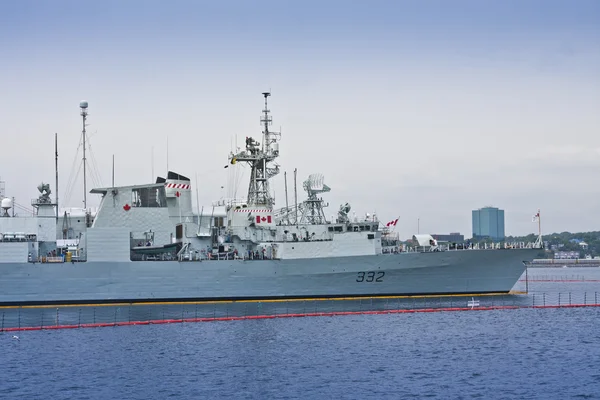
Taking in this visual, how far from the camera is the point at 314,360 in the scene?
31.3 metres

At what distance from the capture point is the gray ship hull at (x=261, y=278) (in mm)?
44344

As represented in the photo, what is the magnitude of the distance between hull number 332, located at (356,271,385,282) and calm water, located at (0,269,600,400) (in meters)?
5.33

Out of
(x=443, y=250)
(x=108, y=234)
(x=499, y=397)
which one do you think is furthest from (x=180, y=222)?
(x=499, y=397)

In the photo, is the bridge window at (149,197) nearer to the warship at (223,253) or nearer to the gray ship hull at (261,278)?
the warship at (223,253)

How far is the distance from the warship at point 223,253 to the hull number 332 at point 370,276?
0.07 m

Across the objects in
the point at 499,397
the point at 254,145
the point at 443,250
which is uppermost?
the point at 254,145

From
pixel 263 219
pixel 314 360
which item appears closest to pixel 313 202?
pixel 263 219

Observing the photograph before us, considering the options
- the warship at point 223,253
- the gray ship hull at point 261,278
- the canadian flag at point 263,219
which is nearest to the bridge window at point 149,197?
the warship at point 223,253

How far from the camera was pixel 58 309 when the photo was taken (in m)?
44.6

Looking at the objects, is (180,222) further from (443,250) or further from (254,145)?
(443,250)

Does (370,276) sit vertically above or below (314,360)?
above

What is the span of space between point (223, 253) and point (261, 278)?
2927 millimetres

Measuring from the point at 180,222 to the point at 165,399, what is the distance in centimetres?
2333

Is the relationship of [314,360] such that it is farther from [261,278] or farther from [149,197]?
[149,197]
